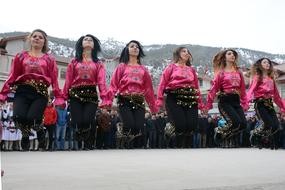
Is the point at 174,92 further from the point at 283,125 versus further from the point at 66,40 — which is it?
the point at 66,40

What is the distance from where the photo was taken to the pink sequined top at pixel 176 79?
7.21m

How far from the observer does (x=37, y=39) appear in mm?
6645

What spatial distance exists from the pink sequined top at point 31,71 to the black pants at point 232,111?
10.2 feet

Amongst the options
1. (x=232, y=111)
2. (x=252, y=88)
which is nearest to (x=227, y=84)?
A: (x=232, y=111)

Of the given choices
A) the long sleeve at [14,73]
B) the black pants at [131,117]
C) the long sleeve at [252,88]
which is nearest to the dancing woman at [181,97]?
the black pants at [131,117]

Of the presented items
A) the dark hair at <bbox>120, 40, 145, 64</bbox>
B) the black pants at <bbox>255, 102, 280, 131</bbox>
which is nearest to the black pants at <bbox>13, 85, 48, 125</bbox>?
the dark hair at <bbox>120, 40, 145, 64</bbox>

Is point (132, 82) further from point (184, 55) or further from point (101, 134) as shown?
point (101, 134)

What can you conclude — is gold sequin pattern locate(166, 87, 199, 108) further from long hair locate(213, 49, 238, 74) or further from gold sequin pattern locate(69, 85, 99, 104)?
gold sequin pattern locate(69, 85, 99, 104)

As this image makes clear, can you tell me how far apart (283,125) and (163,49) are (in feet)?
356

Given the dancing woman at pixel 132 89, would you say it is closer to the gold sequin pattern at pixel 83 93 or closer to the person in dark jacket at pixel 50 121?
the gold sequin pattern at pixel 83 93

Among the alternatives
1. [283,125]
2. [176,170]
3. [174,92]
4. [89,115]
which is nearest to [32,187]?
[176,170]

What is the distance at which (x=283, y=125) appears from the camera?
51.8ft

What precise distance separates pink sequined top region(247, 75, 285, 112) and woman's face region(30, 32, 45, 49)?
4.51 m

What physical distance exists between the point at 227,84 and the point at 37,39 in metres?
3.65
